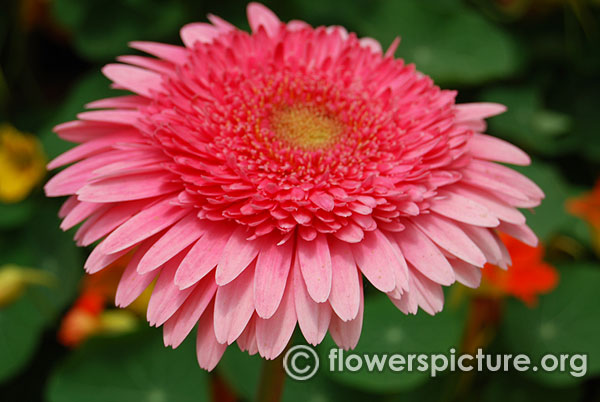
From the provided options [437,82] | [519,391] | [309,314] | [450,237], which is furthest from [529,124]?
[309,314]

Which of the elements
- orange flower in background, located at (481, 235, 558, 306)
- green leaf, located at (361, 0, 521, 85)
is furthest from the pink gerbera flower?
green leaf, located at (361, 0, 521, 85)

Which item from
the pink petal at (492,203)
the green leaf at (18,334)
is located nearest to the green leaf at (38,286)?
the green leaf at (18,334)

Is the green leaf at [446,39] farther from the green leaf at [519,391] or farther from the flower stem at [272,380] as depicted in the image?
the flower stem at [272,380]

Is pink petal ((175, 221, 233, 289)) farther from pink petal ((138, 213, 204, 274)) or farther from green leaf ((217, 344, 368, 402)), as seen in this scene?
green leaf ((217, 344, 368, 402))

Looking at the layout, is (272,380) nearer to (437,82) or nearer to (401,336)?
(401,336)

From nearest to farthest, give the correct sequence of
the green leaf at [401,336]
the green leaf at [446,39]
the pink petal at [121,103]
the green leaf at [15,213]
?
the pink petal at [121,103], the green leaf at [401,336], the green leaf at [15,213], the green leaf at [446,39]

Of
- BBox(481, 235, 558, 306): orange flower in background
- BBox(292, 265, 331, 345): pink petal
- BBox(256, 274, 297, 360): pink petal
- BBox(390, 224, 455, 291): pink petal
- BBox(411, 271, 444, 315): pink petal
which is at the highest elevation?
BBox(481, 235, 558, 306): orange flower in background
